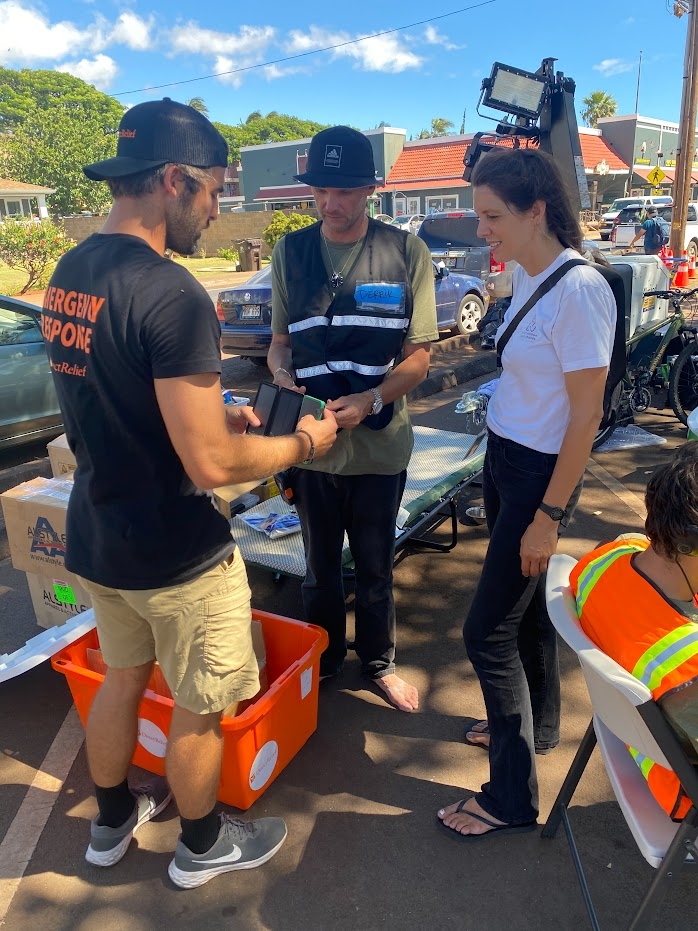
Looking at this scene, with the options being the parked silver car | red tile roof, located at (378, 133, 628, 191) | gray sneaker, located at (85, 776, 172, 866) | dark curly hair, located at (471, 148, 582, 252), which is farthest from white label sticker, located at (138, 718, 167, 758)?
red tile roof, located at (378, 133, 628, 191)

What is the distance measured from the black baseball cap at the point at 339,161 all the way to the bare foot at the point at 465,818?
2151mm

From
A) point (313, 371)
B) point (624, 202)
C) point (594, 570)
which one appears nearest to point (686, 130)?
point (313, 371)

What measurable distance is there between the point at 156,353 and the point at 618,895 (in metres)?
2.00

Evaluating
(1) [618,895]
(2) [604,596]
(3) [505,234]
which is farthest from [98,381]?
(1) [618,895]

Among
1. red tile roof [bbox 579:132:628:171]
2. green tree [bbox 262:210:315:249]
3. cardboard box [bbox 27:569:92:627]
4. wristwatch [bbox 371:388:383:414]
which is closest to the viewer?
wristwatch [bbox 371:388:383:414]

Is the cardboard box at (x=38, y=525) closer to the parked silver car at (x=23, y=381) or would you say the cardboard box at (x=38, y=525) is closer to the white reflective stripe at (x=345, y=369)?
the white reflective stripe at (x=345, y=369)

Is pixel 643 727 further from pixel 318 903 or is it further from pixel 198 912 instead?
pixel 198 912

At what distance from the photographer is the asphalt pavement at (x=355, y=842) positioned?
6.39 feet

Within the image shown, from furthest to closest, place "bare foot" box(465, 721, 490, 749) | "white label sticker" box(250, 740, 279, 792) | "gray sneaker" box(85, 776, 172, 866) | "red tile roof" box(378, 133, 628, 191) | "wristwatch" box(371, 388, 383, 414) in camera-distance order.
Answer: "red tile roof" box(378, 133, 628, 191)
"bare foot" box(465, 721, 490, 749)
"wristwatch" box(371, 388, 383, 414)
"white label sticker" box(250, 740, 279, 792)
"gray sneaker" box(85, 776, 172, 866)

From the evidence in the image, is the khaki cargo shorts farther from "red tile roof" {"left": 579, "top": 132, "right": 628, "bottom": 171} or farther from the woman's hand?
"red tile roof" {"left": 579, "top": 132, "right": 628, "bottom": 171}

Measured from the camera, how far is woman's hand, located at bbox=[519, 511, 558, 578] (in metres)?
1.84

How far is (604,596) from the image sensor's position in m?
1.61

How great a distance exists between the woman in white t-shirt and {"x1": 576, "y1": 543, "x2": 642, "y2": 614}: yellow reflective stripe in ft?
0.50

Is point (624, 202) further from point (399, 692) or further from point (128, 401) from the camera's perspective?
point (128, 401)
